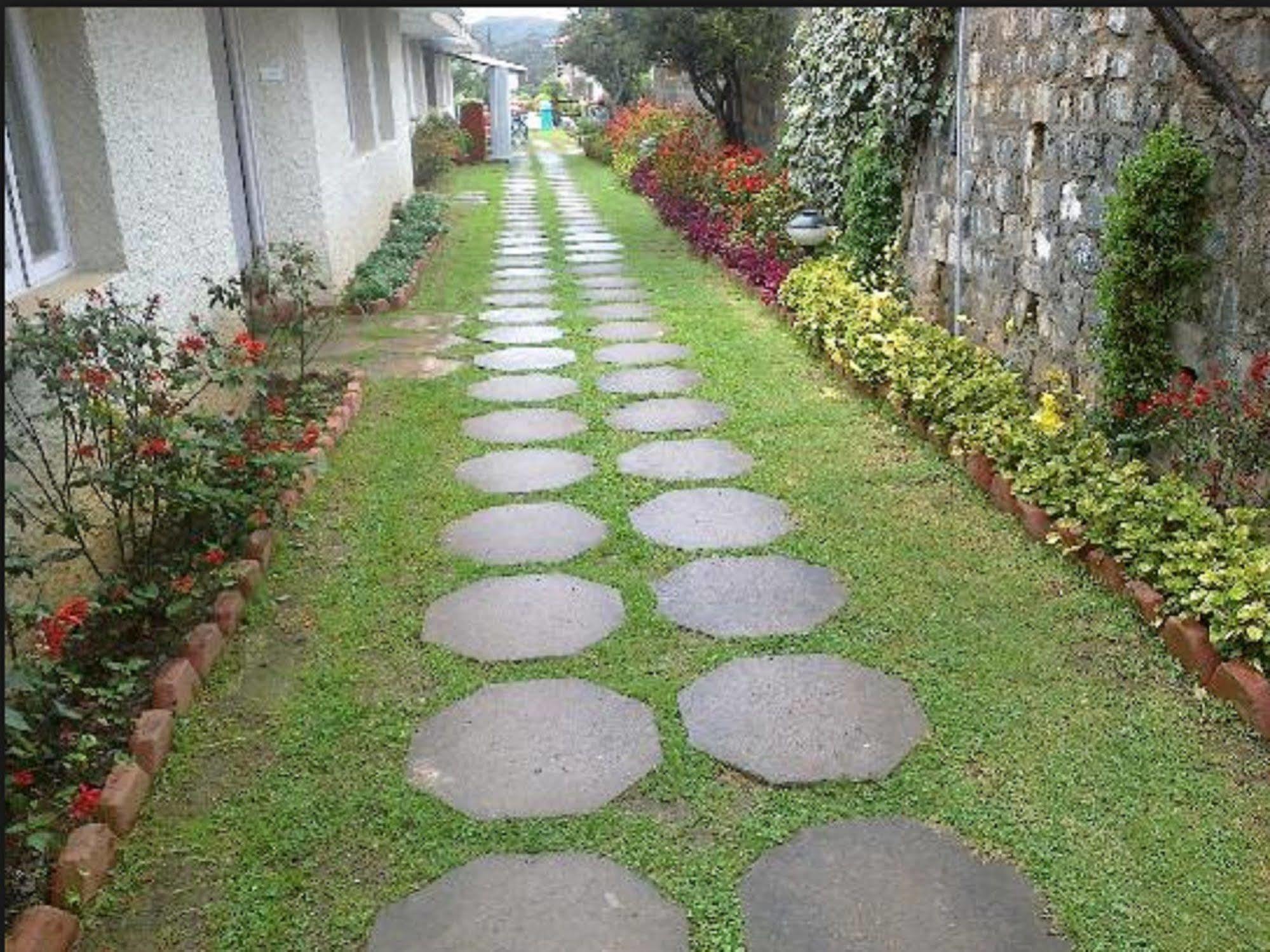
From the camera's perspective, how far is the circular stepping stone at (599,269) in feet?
29.7

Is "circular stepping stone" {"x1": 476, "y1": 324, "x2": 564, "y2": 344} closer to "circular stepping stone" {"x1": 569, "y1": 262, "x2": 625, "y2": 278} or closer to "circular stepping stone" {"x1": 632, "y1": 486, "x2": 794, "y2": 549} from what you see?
"circular stepping stone" {"x1": 569, "y1": 262, "x2": 625, "y2": 278}

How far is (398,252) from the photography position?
929cm

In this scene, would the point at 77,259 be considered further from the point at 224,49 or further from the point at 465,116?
the point at 465,116

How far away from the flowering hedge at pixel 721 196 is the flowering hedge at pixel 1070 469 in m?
2.18

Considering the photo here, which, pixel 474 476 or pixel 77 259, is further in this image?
pixel 474 476

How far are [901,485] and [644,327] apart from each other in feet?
10.3

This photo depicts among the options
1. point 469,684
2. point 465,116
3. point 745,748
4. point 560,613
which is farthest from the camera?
point 465,116

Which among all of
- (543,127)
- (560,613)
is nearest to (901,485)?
(560,613)

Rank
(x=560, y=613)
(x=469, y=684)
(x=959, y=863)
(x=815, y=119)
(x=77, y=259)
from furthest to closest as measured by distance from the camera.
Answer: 1. (x=815, y=119)
2. (x=77, y=259)
3. (x=560, y=613)
4. (x=469, y=684)
5. (x=959, y=863)

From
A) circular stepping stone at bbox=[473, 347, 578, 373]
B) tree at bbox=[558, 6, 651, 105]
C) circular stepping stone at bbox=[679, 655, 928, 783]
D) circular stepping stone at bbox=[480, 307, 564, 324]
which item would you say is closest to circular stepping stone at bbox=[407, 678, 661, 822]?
circular stepping stone at bbox=[679, 655, 928, 783]

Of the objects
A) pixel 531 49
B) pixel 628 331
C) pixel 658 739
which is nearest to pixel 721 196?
pixel 628 331

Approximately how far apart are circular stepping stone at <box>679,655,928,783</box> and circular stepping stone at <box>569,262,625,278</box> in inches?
256

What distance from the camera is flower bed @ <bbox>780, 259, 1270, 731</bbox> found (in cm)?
273

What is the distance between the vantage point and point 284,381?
529 centimetres
